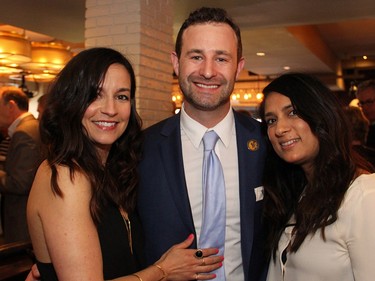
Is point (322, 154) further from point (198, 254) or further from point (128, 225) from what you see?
point (128, 225)

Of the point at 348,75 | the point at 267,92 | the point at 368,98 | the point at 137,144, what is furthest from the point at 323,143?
the point at 348,75

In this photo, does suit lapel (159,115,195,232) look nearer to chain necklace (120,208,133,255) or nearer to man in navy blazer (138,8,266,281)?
man in navy blazer (138,8,266,281)

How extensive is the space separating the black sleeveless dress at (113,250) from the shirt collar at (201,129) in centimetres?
49

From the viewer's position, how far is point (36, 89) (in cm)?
1353

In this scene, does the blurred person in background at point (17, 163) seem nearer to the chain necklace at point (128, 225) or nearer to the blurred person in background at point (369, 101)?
the chain necklace at point (128, 225)

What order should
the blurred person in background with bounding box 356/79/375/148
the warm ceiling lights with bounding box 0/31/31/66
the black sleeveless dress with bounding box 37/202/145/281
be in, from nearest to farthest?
the black sleeveless dress with bounding box 37/202/145/281, the blurred person in background with bounding box 356/79/375/148, the warm ceiling lights with bounding box 0/31/31/66

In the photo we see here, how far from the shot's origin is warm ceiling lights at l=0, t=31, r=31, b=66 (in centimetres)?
577

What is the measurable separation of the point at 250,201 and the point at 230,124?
1.15 ft

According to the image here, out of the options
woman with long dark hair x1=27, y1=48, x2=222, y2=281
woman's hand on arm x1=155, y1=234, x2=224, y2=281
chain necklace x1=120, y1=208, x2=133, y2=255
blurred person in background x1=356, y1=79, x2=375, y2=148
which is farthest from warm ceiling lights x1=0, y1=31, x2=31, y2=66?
woman's hand on arm x1=155, y1=234, x2=224, y2=281

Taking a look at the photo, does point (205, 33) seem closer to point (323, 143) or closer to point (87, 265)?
point (323, 143)

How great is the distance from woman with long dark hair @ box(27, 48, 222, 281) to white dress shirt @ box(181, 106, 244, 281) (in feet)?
0.39

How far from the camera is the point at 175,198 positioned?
5.80 ft

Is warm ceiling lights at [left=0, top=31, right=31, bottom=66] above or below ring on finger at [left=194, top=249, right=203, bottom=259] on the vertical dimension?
above

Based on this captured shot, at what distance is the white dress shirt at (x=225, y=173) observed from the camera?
1786mm
